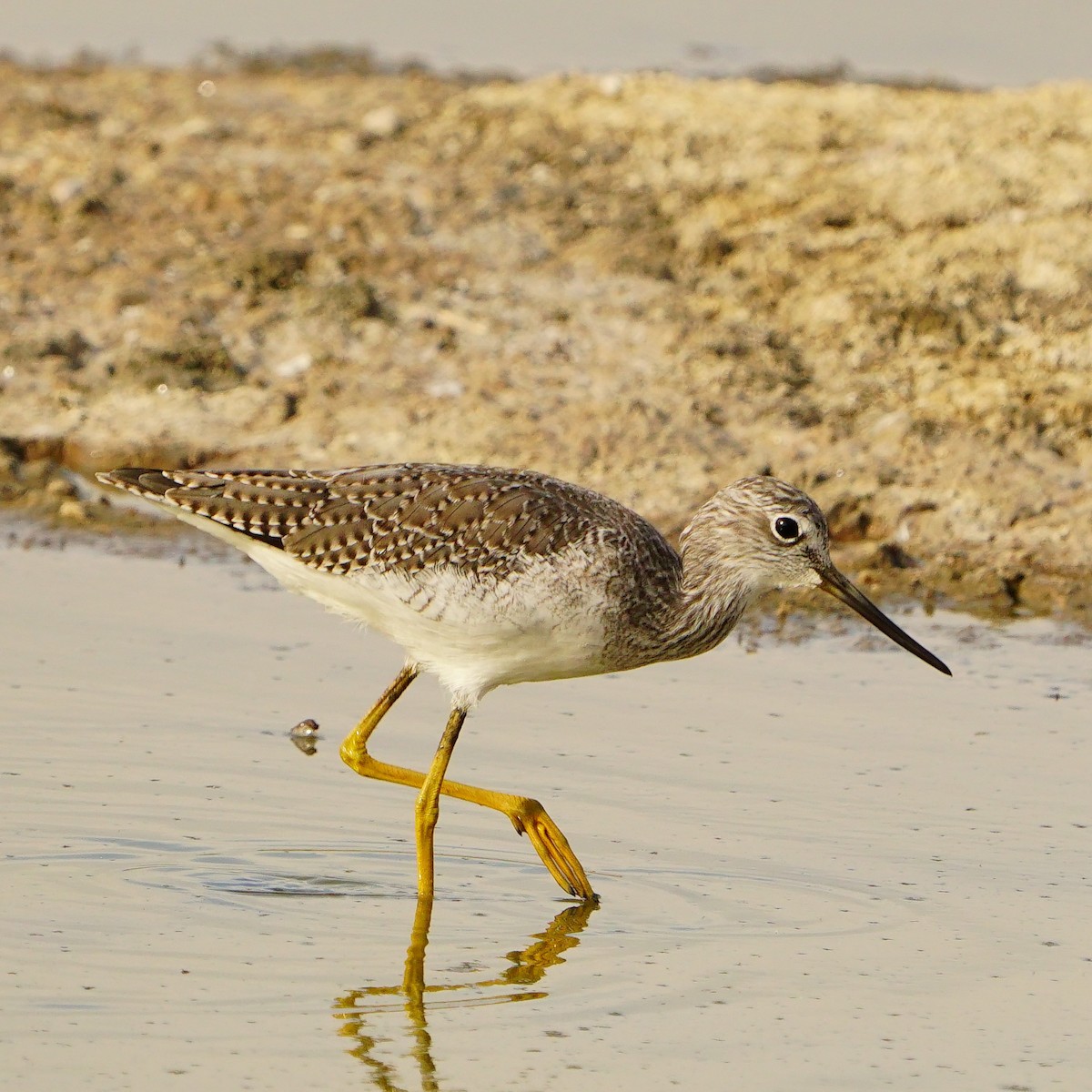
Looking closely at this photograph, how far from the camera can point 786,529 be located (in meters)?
6.98

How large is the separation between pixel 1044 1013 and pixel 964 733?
2.35 metres

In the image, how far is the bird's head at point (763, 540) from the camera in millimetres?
6992

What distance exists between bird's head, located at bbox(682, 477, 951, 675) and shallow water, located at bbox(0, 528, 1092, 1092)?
76cm

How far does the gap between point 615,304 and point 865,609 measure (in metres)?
4.78

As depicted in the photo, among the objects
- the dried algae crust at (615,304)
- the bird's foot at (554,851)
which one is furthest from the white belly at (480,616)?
the dried algae crust at (615,304)

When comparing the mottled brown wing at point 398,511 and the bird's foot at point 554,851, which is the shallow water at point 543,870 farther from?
the mottled brown wing at point 398,511

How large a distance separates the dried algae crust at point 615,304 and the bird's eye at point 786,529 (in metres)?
2.50

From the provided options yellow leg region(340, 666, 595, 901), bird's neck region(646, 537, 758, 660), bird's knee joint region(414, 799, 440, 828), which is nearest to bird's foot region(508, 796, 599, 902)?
yellow leg region(340, 666, 595, 901)

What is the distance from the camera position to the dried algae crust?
1023 cm

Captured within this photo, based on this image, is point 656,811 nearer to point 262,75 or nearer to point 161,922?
point 161,922

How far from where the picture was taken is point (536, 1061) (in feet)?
17.3

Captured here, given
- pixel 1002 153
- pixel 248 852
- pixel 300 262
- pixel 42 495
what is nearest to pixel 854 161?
pixel 1002 153

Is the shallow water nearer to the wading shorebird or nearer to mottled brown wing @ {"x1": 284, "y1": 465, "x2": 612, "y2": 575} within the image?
the wading shorebird

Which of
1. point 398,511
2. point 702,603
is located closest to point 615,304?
point 702,603
